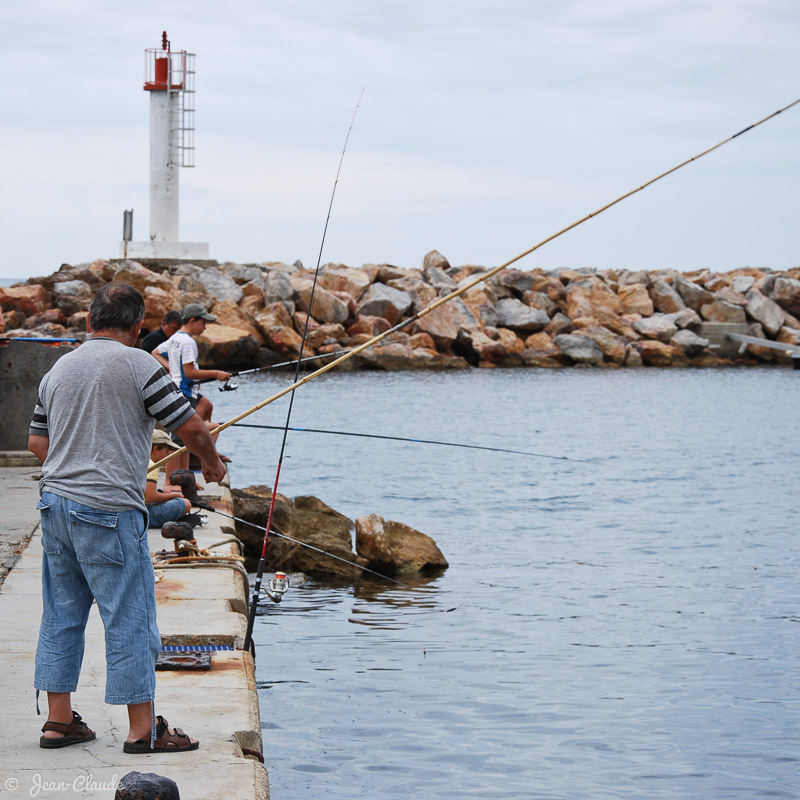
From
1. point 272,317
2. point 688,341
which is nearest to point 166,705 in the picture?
point 272,317

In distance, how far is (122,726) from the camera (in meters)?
4.15

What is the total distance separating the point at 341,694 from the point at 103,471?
3.76m

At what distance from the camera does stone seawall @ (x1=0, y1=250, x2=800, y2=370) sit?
35.6 metres

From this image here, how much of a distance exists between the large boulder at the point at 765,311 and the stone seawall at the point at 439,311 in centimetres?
7

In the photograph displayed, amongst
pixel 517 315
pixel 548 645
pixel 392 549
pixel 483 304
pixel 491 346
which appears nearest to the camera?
pixel 548 645

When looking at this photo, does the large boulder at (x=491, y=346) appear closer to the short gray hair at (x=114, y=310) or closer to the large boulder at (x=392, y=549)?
the large boulder at (x=392, y=549)

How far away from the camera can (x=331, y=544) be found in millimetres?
10406

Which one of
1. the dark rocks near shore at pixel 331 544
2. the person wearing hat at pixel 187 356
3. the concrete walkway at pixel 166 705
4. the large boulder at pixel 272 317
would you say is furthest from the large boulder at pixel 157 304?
the concrete walkway at pixel 166 705

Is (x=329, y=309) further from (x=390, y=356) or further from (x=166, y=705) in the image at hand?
(x=166, y=705)

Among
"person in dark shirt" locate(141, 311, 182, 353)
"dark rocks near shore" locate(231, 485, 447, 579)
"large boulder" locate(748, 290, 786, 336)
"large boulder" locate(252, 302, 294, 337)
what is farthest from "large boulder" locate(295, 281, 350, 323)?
"person in dark shirt" locate(141, 311, 182, 353)

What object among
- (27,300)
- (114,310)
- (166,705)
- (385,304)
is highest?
(385,304)

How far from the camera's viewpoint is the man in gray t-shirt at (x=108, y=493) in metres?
3.63

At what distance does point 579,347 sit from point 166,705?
130 feet

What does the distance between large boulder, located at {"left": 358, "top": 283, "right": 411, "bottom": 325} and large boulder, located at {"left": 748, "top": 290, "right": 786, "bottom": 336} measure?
51.0 ft
